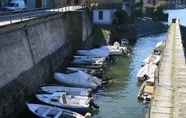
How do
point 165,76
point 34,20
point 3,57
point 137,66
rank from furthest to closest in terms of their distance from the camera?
point 137,66 → point 34,20 → point 3,57 → point 165,76

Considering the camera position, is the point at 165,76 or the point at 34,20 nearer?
the point at 165,76

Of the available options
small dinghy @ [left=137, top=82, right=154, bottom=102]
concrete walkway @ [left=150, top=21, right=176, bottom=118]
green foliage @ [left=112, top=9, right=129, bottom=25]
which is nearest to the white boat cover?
small dinghy @ [left=137, top=82, right=154, bottom=102]

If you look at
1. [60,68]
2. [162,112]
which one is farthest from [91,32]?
[162,112]

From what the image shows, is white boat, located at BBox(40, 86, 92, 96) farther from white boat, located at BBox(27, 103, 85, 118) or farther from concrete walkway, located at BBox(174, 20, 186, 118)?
concrete walkway, located at BBox(174, 20, 186, 118)

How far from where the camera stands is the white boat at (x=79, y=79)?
35.7m

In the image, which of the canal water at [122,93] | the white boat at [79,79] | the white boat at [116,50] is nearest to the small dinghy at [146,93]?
the canal water at [122,93]

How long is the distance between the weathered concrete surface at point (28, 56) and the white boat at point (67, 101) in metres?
1.20

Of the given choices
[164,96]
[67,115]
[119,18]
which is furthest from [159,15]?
[164,96]

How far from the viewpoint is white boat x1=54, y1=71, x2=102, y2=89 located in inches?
1407

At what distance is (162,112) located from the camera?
1762 cm

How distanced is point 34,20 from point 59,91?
732cm

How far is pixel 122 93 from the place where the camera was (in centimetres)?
3472

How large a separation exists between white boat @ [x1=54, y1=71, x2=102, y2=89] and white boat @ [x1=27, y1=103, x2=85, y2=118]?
25.3ft

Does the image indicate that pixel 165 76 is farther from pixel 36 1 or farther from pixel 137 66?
pixel 36 1
